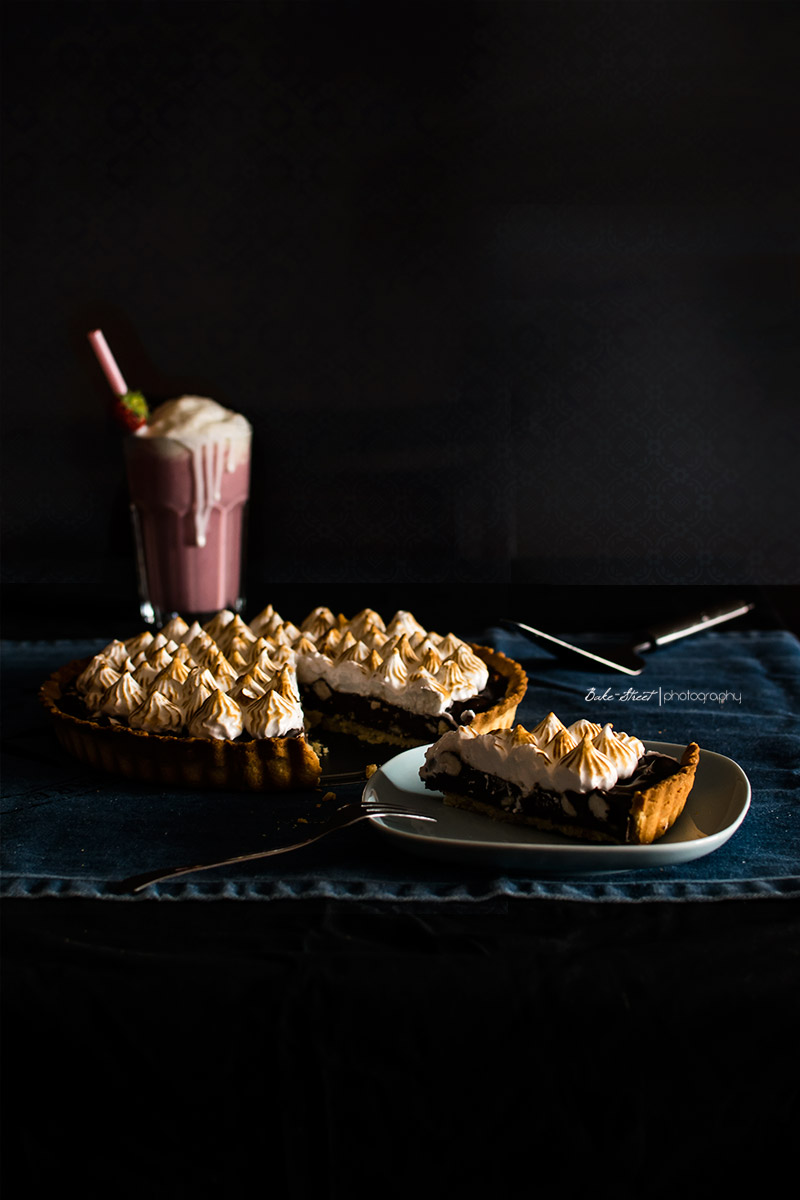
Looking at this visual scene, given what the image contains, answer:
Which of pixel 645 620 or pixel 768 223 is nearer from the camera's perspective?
pixel 768 223

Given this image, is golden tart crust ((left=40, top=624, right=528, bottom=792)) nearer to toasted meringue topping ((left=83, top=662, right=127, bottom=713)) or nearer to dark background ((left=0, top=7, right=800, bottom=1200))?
toasted meringue topping ((left=83, top=662, right=127, bottom=713))

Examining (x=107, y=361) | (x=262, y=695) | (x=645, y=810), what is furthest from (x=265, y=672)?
(x=107, y=361)

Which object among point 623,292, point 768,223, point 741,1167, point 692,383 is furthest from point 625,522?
point 741,1167

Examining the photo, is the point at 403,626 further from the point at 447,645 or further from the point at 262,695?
the point at 262,695

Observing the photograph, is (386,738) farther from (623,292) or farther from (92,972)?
(623,292)

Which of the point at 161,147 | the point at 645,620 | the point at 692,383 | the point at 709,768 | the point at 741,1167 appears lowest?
the point at 741,1167

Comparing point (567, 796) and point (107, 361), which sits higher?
point (107, 361)

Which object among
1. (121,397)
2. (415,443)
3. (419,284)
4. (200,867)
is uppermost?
(419,284)
